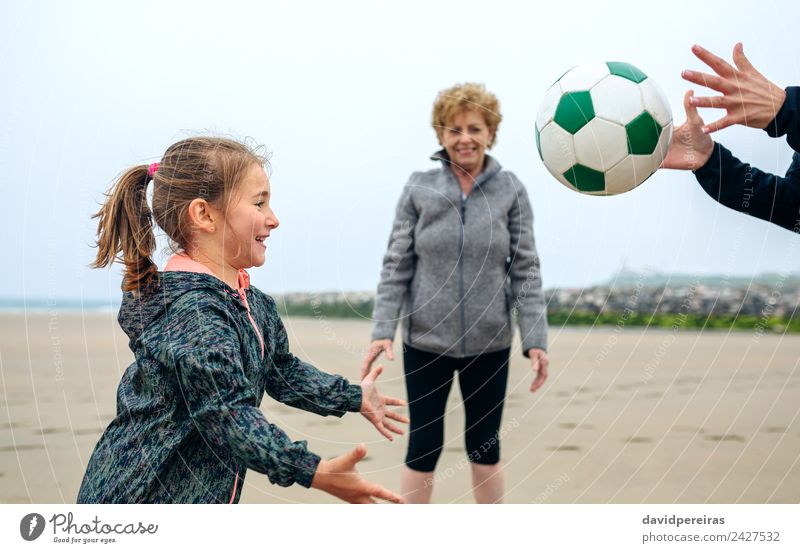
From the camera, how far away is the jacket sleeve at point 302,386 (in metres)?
2.64

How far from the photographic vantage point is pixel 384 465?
5.04m

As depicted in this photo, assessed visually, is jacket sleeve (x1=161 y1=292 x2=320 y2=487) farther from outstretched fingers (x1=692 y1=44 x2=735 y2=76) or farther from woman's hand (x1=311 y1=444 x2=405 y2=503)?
outstretched fingers (x1=692 y1=44 x2=735 y2=76)

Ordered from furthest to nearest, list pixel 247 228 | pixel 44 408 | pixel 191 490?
pixel 44 408 < pixel 247 228 < pixel 191 490

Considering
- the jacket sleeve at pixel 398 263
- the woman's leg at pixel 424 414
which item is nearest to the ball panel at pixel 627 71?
the jacket sleeve at pixel 398 263

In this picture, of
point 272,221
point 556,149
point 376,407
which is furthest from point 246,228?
point 556,149

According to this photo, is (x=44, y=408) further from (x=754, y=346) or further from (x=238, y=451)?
(x=754, y=346)

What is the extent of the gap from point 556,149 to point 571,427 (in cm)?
340

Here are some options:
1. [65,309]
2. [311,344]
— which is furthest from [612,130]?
[65,309]

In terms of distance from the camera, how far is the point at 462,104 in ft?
12.2

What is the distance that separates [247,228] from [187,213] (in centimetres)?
18

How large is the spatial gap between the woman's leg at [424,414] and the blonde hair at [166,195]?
1.42m

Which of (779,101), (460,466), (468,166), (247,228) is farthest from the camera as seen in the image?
(460,466)

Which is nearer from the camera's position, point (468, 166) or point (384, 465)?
point (468, 166)

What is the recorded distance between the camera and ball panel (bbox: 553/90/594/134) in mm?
3127
